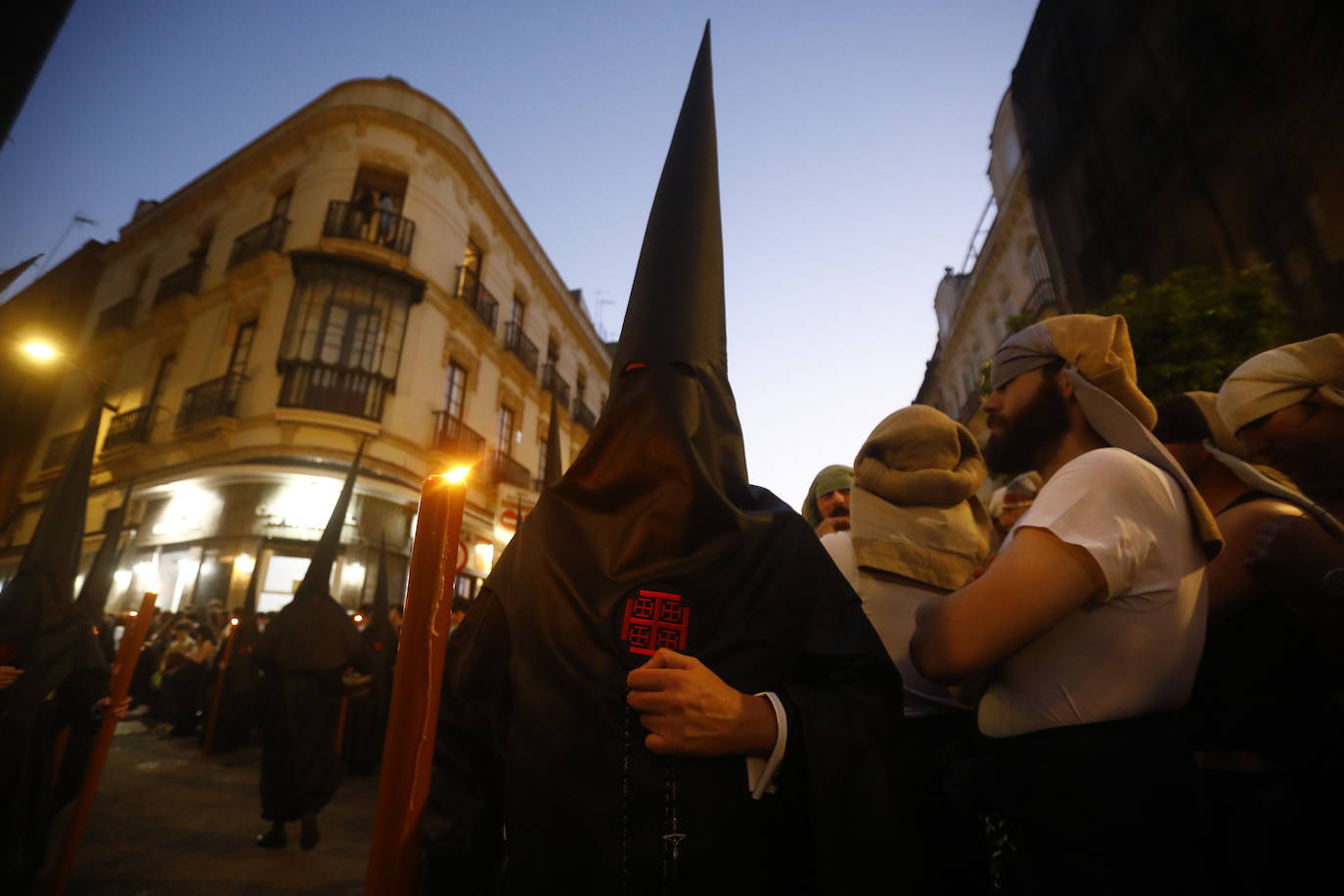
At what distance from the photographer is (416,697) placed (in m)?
1.07

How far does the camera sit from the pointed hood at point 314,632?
5262 millimetres

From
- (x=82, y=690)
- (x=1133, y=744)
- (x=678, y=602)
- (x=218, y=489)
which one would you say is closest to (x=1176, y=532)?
(x=1133, y=744)

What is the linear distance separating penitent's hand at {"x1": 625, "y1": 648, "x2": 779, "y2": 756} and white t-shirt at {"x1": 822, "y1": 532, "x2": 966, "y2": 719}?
0.71m

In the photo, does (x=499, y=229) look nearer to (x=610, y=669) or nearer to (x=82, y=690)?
(x=82, y=690)

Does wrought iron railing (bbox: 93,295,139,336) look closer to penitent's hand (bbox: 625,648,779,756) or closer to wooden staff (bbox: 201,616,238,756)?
wooden staff (bbox: 201,616,238,756)

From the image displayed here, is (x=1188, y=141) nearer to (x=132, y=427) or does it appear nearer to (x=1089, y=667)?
(x=1089, y=667)

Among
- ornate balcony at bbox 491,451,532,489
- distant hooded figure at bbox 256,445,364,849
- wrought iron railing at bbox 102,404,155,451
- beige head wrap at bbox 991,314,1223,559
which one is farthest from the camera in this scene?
ornate balcony at bbox 491,451,532,489

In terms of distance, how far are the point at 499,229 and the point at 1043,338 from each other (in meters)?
19.4

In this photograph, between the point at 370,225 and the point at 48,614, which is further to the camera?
the point at 370,225

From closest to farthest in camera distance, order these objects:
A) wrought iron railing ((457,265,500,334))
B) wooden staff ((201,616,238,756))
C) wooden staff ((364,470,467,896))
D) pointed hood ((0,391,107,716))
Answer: wooden staff ((364,470,467,896)), pointed hood ((0,391,107,716)), wooden staff ((201,616,238,756)), wrought iron railing ((457,265,500,334))

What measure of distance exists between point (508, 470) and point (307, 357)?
→ 5917mm

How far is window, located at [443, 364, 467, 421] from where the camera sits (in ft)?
51.2

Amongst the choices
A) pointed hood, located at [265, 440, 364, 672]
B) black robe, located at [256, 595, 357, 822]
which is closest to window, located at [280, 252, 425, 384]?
pointed hood, located at [265, 440, 364, 672]

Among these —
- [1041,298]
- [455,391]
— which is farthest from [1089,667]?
[1041,298]
